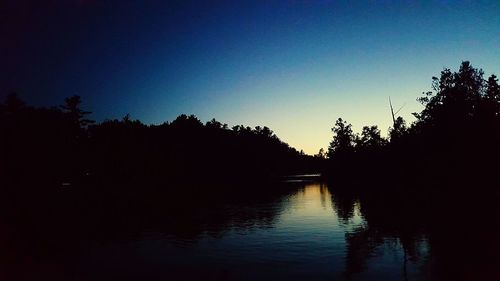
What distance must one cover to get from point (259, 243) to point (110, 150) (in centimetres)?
7243

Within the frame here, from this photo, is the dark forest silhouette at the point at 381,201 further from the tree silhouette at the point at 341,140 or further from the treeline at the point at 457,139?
the tree silhouette at the point at 341,140

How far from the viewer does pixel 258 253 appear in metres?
29.0

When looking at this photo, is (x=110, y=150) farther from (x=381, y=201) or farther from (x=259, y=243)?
(x=259, y=243)

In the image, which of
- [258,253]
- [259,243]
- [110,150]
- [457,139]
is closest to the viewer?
[258,253]

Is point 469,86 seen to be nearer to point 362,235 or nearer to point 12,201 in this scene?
point 362,235

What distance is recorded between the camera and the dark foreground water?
928 inches

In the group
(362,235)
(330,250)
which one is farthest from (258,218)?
(330,250)

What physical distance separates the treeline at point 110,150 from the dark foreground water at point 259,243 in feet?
24.7

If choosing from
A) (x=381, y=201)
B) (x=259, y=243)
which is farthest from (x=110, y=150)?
(x=259, y=243)

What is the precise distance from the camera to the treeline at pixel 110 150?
55.4m

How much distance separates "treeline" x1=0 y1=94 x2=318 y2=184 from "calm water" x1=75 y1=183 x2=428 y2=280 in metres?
26.0

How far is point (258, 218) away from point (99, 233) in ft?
60.8

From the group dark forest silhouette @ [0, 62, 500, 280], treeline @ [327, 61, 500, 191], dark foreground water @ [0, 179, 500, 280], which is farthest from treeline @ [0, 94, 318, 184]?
treeline @ [327, 61, 500, 191]

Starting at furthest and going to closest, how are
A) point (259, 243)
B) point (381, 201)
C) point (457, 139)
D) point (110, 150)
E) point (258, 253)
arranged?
point (110, 150)
point (381, 201)
point (457, 139)
point (259, 243)
point (258, 253)
